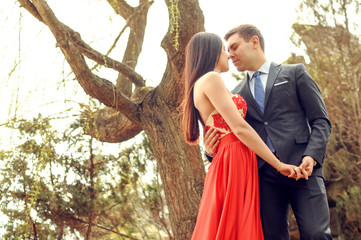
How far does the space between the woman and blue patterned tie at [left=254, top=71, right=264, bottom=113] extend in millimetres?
96

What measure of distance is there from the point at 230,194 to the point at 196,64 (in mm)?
703

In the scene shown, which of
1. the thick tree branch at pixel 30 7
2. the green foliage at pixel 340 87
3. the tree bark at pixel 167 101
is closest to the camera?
the thick tree branch at pixel 30 7

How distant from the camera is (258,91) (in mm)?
2299

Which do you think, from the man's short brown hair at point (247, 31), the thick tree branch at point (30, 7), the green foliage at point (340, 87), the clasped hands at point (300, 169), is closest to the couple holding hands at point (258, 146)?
the clasped hands at point (300, 169)

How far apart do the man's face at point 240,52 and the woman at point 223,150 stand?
0.16 metres

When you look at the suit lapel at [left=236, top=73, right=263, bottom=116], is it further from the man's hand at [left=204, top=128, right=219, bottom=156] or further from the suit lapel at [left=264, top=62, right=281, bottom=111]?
the man's hand at [left=204, top=128, right=219, bottom=156]

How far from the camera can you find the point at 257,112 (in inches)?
87.5

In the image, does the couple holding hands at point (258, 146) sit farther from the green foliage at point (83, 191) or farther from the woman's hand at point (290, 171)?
the green foliage at point (83, 191)

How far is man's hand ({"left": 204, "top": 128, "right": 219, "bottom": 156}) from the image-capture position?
7.29 ft

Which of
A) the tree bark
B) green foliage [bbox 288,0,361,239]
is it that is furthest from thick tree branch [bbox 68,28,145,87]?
green foliage [bbox 288,0,361,239]

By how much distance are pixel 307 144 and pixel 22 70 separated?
1.90 m

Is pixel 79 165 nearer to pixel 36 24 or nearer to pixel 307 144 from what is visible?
pixel 36 24

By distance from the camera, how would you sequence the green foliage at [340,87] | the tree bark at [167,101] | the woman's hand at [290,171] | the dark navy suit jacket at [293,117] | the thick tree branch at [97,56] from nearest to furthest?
the woman's hand at [290,171] < the dark navy suit jacket at [293,117] < the tree bark at [167,101] < the thick tree branch at [97,56] < the green foliage at [340,87]

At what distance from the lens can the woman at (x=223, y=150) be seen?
1.94 meters
